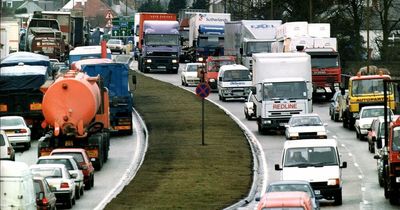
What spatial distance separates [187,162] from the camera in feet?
154

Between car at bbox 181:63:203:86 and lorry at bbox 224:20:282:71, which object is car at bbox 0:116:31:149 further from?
car at bbox 181:63:203:86

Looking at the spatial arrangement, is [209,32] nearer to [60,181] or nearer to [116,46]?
[116,46]

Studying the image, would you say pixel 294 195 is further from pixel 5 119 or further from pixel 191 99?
pixel 191 99

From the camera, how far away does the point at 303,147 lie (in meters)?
36.3

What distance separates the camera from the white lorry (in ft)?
184

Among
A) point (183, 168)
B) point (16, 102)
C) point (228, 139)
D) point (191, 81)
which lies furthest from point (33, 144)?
point (191, 81)

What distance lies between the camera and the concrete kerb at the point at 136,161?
3811 cm

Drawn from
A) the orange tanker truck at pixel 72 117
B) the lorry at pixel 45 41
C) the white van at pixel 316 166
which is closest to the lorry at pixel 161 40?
the lorry at pixel 45 41

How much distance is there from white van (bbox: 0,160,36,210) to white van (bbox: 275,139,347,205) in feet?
30.5

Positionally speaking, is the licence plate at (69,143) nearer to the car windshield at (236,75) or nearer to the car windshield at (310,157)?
the car windshield at (310,157)

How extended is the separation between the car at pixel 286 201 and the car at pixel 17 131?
1037 inches

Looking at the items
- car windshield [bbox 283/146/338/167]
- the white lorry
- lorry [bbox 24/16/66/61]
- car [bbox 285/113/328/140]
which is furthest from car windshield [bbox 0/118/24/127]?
lorry [bbox 24/16/66/61]

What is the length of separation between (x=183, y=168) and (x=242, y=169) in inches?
75.7

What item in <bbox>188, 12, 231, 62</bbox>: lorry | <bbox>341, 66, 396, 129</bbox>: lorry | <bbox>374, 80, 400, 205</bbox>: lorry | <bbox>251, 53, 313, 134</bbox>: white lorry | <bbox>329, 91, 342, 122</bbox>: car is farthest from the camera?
<bbox>188, 12, 231, 62</bbox>: lorry
